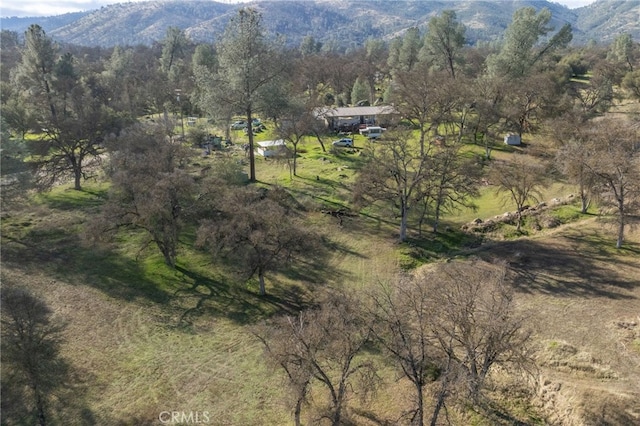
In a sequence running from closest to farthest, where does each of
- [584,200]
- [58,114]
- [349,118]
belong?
1. [584,200]
2. [58,114]
3. [349,118]

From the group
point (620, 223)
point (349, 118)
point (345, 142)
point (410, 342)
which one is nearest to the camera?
point (410, 342)

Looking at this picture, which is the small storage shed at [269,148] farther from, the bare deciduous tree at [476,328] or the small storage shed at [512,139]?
the bare deciduous tree at [476,328]

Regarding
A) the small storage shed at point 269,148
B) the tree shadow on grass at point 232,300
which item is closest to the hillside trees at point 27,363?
the tree shadow on grass at point 232,300

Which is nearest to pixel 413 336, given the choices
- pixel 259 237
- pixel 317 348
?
pixel 317 348

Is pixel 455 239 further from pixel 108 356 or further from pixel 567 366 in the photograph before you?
pixel 108 356

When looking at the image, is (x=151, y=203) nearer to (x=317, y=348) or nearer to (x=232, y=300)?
(x=232, y=300)

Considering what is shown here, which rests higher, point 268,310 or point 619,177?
point 619,177
